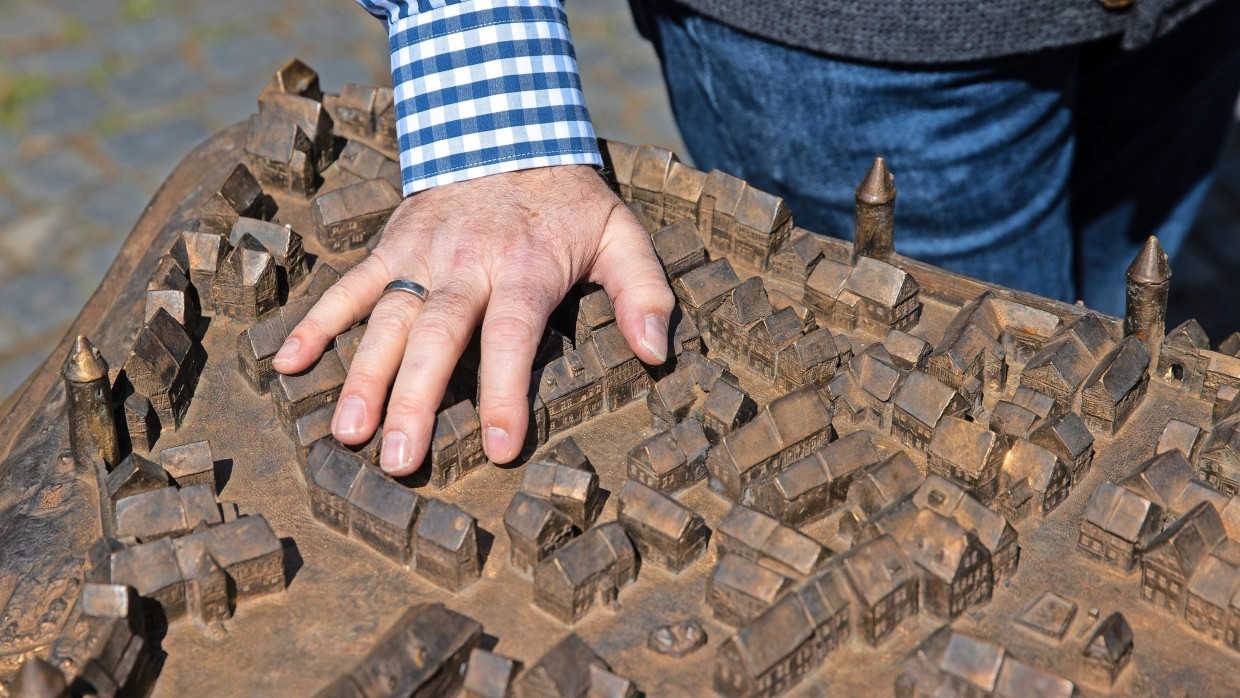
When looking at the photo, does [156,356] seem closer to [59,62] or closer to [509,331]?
[509,331]

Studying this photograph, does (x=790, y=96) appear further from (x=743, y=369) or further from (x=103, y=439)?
(x=103, y=439)

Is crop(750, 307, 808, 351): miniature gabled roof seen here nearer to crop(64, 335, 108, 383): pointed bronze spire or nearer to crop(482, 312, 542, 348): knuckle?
crop(482, 312, 542, 348): knuckle

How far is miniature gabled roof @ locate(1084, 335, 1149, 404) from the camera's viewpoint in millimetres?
2506

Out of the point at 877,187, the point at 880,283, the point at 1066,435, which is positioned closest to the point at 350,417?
the point at 880,283

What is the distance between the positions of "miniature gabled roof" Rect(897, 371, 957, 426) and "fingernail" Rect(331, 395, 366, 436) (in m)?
1.05

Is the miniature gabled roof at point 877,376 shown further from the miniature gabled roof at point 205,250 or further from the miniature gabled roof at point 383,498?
the miniature gabled roof at point 205,250

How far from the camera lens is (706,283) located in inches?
111

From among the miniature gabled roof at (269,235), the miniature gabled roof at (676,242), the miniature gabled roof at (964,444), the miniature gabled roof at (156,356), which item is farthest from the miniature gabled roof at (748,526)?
the miniature gabled roof at (269,235)

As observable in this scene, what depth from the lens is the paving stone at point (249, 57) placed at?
6.32 metres

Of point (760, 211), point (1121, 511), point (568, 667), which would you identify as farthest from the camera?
point (760, 211)

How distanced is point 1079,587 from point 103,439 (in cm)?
185

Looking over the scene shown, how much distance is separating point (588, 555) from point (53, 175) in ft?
15.0

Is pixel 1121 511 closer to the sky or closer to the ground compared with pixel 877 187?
closer to the ground

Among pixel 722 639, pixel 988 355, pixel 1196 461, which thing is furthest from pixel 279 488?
pixel 1196 461
